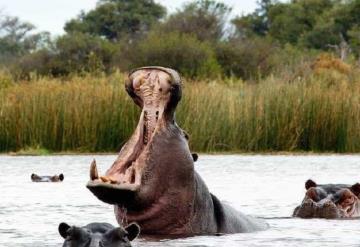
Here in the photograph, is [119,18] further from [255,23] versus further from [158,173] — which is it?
[158,173]

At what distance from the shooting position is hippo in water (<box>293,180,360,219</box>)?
8836 mm

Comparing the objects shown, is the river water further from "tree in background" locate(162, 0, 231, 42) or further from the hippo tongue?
"tree in background" locate(162, 0, 231, 42)

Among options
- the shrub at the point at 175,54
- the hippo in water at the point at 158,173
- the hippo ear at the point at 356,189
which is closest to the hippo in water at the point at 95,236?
the hippo in water at the point at 158,173

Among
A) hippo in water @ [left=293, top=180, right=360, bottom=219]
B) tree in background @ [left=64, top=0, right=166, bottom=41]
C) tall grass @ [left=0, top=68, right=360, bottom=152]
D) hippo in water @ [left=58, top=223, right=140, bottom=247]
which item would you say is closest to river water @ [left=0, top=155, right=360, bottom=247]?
hippo in water @ [left=293, top=180, right=360, bottom=219]

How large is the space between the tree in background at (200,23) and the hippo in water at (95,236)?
3625 cm

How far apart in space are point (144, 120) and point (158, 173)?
316 millimetres

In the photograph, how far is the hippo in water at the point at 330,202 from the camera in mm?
8836

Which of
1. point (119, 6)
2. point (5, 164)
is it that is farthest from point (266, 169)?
point (119, 6)

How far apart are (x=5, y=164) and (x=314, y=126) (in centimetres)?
588

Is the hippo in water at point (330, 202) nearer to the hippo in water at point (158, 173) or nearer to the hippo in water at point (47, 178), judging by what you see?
the hippo in water at point (158, 173)

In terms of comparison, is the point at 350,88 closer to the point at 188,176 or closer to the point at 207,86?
the point at 207,86

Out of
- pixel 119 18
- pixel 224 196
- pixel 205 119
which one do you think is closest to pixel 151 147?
pixel 224 196

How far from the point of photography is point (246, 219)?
25.8 feet

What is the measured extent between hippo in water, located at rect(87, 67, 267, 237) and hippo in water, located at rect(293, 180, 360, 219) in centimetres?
174
